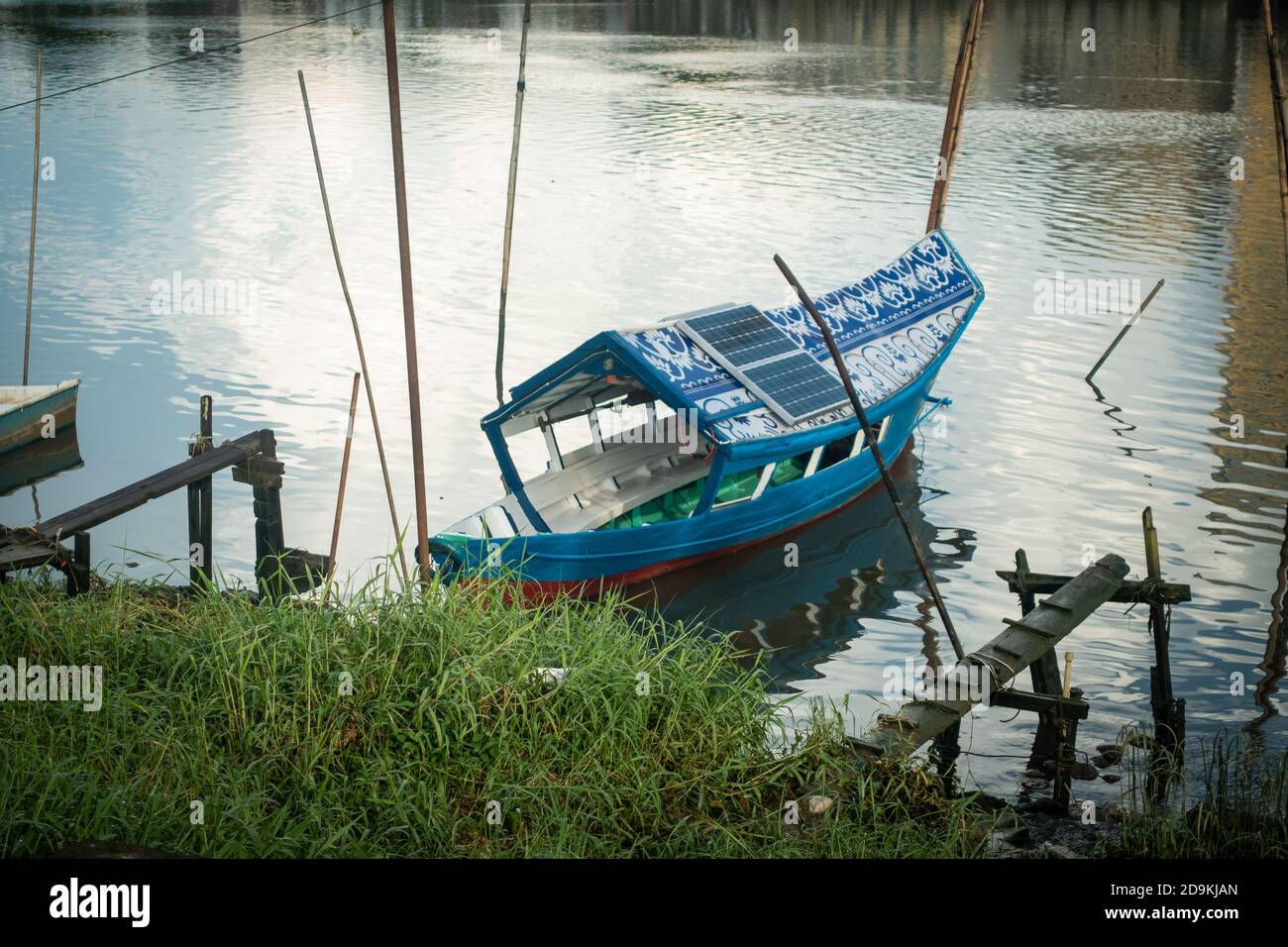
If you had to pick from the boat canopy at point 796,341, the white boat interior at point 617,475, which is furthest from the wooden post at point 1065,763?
the white boat interior at point 617,475

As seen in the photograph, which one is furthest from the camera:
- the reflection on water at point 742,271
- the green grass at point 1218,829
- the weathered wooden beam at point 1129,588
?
the reflection on water at point 742,271

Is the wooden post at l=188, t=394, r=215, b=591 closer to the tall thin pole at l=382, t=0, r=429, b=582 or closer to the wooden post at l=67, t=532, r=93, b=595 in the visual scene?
the wooden post at l=67, t=532, r=93, b=595

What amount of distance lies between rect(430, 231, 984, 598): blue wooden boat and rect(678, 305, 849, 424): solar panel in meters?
0.02

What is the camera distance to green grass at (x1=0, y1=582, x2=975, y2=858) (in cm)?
642

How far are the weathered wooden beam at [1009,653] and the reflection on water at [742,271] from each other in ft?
4.20

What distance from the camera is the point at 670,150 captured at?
32.0m

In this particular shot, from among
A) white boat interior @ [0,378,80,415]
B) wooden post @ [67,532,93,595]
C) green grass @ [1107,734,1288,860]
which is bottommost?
green grass @ [1107,734,1288,860]

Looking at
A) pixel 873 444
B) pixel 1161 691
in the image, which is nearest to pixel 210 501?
pixel 873 444

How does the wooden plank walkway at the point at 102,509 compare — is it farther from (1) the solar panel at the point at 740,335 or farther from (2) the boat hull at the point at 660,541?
(1) the solar panel at the point at 740,335

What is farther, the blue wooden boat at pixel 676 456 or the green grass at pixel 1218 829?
the blue wooden boat at pixel 676 456

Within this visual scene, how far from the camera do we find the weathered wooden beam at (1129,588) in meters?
8.98

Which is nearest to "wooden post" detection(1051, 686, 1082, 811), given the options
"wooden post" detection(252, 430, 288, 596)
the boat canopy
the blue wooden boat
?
the blue wooden boat
